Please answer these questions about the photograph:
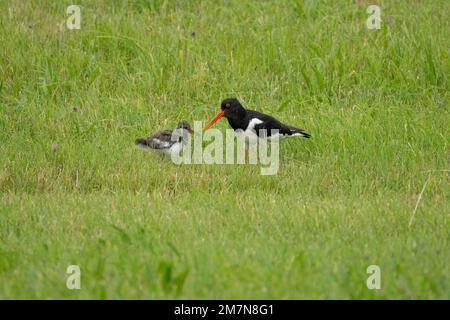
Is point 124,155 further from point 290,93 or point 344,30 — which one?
point 344,30

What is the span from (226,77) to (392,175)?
320 cm

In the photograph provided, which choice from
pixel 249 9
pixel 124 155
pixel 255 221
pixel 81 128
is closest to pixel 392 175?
pixel 255 221

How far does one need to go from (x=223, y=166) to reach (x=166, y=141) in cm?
67

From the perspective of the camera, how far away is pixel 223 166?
8906 millimetres

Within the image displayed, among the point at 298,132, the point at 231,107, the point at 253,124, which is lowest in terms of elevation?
the point at 298,132

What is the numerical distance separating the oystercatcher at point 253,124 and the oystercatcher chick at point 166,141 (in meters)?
0.51

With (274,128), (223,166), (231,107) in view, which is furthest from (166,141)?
(274,128)

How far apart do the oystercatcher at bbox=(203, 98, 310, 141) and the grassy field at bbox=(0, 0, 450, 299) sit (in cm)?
33

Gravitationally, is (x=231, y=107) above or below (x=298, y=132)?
above

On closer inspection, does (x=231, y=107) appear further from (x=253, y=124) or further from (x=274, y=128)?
(x=274, y=128)

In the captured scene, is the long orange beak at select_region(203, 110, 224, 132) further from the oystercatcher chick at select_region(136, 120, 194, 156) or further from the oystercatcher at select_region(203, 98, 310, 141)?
the oystercatcher chick at select_region(136, 120, 194, 156)

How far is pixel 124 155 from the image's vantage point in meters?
9.12

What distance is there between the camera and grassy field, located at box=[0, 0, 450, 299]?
5.97 meters

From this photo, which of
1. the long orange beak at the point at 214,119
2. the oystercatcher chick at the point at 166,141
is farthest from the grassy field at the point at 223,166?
the long orange beak at the point at 214,119
